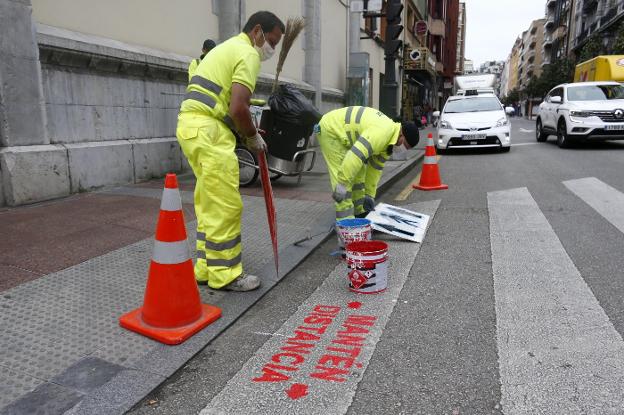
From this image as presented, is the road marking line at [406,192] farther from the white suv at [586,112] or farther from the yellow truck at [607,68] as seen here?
the yellow truck at [607,68]

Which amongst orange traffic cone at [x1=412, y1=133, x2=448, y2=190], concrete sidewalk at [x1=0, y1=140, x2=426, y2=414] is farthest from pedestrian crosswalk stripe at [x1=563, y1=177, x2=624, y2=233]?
concrete sidewalk at [x1=0, y1=140, x2=426, y2=414]

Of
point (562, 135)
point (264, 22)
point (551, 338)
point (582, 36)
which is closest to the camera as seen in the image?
point (551, 338)

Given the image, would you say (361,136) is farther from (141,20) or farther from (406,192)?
(141,20)

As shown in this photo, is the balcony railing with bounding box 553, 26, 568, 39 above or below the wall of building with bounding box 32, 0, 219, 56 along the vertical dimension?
above

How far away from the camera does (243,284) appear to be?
342cm

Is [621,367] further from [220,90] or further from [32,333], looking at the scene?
[32,333]

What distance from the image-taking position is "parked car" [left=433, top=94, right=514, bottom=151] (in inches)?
493

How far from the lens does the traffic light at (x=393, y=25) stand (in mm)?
9961

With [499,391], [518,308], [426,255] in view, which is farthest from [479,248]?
[499,391]

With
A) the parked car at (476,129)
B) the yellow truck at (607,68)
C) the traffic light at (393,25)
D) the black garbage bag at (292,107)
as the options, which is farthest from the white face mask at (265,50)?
the yellow truck at (607,68)

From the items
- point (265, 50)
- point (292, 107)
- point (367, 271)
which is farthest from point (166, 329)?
point (292, 107)

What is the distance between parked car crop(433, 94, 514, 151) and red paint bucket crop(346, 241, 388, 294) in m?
9.90

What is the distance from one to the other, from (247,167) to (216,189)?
4444 mm

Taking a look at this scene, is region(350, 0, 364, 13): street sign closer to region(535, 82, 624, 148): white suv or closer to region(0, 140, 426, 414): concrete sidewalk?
region(535, 82, 624, 148): white suv
